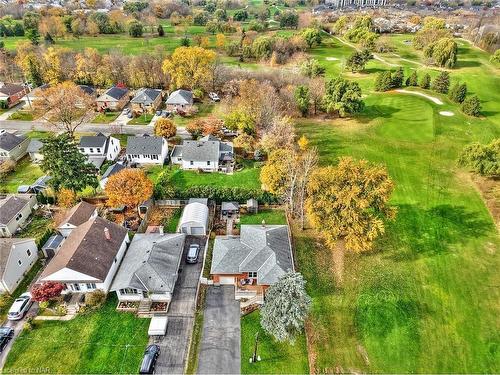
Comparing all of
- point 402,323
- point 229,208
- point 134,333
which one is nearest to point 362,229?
point 402,323

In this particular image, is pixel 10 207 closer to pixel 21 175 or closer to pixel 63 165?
pixel 63 165

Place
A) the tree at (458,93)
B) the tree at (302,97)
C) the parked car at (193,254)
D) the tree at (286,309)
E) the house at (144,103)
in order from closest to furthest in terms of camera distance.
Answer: the tree at (286,309) → the parked car at (193,254) → the tree at (302,97) → the tree at (458,93) → the house at (144,103)

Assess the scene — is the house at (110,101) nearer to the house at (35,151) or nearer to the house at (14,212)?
the house at (35,151)

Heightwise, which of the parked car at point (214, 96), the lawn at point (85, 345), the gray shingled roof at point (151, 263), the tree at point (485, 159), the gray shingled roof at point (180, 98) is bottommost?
the lawn at point (85, 345)

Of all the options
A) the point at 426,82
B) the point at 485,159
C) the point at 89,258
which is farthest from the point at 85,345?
the point at 426,82

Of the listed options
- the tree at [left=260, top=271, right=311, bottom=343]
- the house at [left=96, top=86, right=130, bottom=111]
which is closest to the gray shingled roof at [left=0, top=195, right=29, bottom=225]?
the tree at [left=260, top=271, right=311, bottom=343]

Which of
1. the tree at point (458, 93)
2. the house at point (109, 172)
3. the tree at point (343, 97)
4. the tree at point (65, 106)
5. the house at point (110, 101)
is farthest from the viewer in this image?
the house at point (110, 101)

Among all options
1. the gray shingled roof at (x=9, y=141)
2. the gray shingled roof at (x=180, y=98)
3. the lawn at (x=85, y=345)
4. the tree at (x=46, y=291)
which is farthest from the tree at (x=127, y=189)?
the gray shingled roof at (x=180, y=98)
